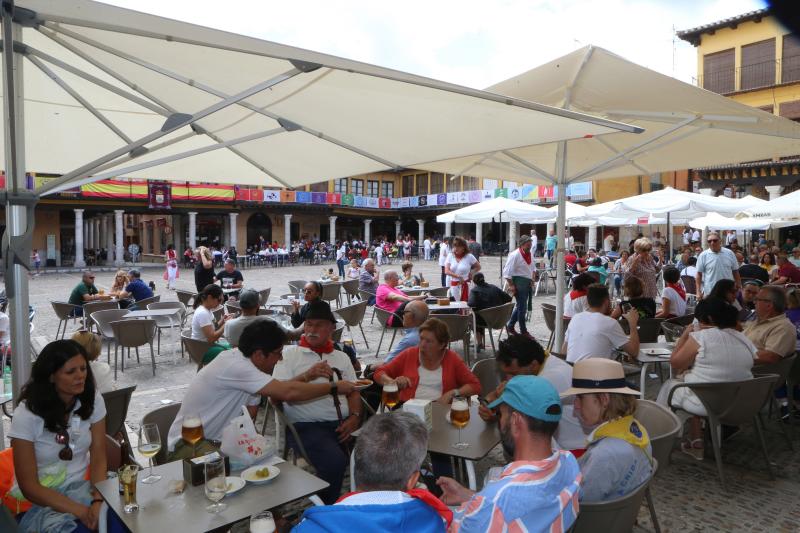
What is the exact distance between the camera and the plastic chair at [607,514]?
→ 71.8 inches

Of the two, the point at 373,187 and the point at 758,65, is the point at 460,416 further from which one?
the point at 373,187

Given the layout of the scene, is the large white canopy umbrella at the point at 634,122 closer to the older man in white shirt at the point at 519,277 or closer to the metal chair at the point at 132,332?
the older man in white shirt at the point at 519,277

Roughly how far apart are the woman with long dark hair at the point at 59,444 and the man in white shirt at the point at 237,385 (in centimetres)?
39

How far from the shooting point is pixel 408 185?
44.4 meters

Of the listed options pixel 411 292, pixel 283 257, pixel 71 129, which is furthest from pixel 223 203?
pixel 71 129

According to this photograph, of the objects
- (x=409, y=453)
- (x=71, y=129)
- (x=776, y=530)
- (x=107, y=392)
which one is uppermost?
(x=71, y=129)

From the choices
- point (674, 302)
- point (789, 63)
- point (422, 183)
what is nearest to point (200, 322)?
point (674, 302)

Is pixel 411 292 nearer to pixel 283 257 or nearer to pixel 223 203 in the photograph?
pixel 283 257

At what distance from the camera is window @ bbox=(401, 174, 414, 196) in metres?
44.0

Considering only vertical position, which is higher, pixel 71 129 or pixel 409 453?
pixel 71 129

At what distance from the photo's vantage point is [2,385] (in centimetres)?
308

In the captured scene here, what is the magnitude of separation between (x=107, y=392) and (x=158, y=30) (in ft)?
7.19

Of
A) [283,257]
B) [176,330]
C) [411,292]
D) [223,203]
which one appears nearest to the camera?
[411,292]

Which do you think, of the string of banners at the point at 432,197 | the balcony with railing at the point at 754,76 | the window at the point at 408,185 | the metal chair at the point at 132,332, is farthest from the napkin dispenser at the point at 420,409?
the window at the point at 408,185
